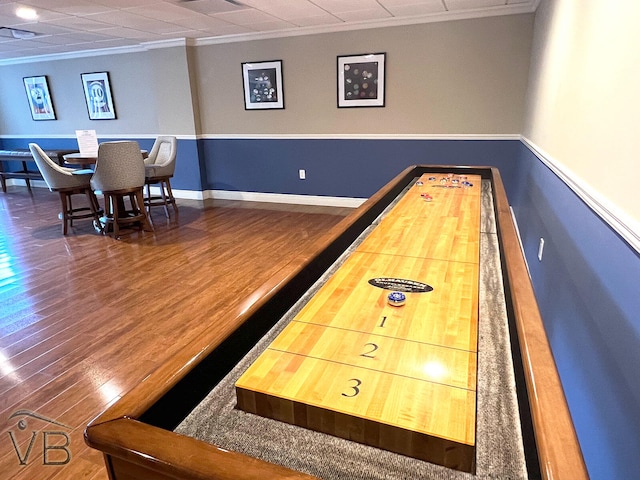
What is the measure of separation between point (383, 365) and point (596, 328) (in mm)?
927

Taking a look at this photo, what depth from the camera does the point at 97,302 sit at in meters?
3.00

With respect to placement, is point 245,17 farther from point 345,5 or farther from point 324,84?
point 324,84

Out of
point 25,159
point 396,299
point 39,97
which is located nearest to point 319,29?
point 396,299

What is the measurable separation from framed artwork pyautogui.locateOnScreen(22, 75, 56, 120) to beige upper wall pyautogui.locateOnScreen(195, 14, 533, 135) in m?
3.47

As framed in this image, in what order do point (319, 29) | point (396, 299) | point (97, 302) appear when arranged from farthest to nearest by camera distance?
point (319, 29) < point (97, 302) < point (396, 299)

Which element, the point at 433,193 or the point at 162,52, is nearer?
the point at 433,193

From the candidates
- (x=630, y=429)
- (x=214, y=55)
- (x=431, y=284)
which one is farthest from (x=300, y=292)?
(x=214, y=55)

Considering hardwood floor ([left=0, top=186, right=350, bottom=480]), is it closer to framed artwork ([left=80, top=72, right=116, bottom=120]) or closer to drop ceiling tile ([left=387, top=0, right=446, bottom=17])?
framed artwork ([left=80, top=72, right=116, bottom=120])

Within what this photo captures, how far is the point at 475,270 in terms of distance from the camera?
1433 mm

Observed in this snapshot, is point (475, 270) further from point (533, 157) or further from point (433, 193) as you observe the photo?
point (533, 157)

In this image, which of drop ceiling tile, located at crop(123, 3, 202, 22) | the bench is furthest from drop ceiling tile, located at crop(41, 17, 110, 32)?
the bench

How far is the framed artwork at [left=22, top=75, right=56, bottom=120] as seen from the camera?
24.1ft

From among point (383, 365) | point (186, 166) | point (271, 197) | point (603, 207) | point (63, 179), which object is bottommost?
point (271, 197)

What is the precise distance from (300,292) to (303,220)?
3.85 metres
